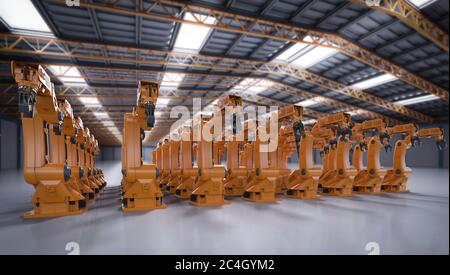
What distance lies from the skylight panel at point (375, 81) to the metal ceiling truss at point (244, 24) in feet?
4.10

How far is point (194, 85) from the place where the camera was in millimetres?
17875

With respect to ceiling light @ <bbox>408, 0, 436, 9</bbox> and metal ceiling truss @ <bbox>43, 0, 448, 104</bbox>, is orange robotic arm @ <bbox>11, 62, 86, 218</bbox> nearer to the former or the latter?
metal ceiling truss @ <bbox>43, 0, 448, 104</bbox>

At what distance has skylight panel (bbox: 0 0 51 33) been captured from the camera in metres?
8.12

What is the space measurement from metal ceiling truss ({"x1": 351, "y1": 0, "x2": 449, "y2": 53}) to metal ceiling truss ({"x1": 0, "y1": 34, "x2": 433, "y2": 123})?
6389 mm

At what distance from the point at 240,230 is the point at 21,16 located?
10.3 meters

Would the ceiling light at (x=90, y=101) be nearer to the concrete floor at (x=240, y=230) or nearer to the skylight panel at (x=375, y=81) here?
the concrete floor at (x=240, y=230)

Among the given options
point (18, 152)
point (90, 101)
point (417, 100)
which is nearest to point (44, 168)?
point (90, 101)

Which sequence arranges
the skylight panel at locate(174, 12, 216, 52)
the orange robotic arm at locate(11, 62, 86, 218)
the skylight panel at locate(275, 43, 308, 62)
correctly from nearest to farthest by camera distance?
the orange robotic arm at locate(11, 62, 86, 218) → the skylight panel at locate(174, 12, 216, 52) → the skylight panel at locate(275, 43, 308, 62)

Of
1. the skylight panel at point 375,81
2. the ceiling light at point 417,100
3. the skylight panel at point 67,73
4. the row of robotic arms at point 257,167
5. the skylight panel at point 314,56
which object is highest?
the skylight panel at point 314,56

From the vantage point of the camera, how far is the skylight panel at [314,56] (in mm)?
12945

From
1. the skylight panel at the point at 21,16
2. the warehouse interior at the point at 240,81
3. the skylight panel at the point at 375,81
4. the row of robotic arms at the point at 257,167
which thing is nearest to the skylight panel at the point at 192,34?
the warehouse interior at the point at 240,81

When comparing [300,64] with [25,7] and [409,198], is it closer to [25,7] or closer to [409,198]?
[409,198]

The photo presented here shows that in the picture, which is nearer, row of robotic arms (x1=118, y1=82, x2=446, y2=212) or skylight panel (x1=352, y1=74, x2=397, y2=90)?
row of robotic arms (x1=118, y1=82, x2=446, y2=212)

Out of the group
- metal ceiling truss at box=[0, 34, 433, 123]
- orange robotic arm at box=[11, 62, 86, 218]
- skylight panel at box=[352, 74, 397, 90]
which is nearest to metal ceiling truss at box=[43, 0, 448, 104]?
skylight panel at box=[352, 74, 397, 90]
